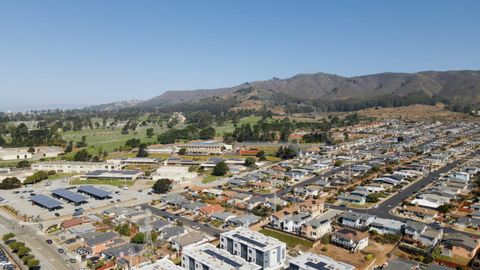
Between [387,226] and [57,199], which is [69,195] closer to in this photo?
[57,199]

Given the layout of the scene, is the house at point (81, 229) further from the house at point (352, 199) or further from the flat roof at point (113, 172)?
the house at point (352, 199)

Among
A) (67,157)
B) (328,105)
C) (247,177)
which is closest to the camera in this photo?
(247,177)

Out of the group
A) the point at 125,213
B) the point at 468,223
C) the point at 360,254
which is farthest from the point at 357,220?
the point at 125,213

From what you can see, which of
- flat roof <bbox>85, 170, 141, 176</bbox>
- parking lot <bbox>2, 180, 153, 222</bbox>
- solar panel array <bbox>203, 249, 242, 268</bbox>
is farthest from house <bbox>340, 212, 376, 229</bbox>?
flat roof <bbox>85, 170, 141, 176</bbox>

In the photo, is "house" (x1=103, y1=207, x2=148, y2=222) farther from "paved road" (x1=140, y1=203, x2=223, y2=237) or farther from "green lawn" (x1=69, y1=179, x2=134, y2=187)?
"green lawn" (x1=69, y1=179, x2=134, y2=187)

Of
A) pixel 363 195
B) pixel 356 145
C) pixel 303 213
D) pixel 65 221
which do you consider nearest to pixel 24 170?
pixel 65 221

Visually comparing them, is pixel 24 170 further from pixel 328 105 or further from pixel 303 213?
pixel 328 105

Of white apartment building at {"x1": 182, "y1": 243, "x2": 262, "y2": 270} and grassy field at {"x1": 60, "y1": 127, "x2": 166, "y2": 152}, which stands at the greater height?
grassy field at {"x1": 60, "y1": 127, "x2": 166, "y2": 152}

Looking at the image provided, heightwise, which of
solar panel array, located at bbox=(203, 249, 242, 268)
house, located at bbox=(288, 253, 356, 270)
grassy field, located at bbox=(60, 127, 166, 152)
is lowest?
house, located at bbox=(288, 253, 356, 270)
